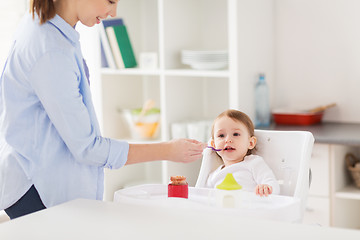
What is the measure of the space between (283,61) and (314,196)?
0.90 m

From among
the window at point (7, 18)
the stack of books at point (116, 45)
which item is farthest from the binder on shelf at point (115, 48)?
the window at point (7, 18)

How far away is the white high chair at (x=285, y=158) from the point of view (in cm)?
194

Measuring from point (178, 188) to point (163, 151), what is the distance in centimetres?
18

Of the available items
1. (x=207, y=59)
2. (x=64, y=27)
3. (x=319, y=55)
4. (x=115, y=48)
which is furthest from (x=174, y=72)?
(x=64, y=27)

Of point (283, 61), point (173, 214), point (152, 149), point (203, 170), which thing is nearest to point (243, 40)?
point (283, 61)

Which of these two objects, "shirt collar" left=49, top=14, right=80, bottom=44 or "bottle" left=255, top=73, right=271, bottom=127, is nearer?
"shirt collar" left=49, top=14, right=80, bottom=44

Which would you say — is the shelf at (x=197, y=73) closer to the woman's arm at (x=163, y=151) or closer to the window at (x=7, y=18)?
the window at (x=7, y=18)

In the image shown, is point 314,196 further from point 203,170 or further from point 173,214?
point 173,214

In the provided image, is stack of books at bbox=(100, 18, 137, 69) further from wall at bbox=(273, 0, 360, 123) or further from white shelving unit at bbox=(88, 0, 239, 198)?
wall at bbox=(273, 0, 360, 123)

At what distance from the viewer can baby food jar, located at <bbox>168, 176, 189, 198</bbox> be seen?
1.88 m

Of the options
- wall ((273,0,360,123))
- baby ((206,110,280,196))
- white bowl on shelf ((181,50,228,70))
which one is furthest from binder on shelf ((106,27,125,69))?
baby ((206,110,280,196))

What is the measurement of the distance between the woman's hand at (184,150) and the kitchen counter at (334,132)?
1.20 meters

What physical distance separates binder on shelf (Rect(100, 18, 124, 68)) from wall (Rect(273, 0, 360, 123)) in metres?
0.97

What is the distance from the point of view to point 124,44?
3.55 m
